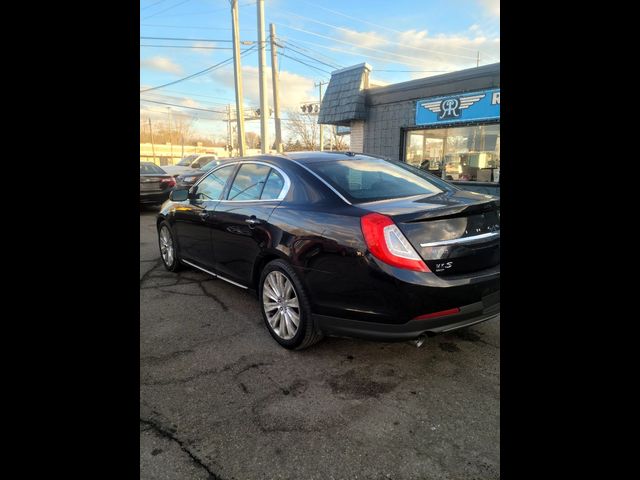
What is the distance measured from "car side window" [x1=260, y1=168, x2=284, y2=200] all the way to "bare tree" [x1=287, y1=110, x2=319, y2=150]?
3725 cm

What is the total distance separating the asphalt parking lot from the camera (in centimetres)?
209

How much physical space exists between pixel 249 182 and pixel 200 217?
0.85 m

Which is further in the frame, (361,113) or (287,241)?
(361,113)

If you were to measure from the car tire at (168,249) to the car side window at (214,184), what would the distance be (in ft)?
2.69

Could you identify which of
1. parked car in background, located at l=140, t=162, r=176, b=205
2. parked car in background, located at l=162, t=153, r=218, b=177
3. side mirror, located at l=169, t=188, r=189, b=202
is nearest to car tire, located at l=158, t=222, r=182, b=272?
side mirror, located at l=169, t=188, r=189, b=202

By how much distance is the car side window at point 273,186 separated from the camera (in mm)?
3548

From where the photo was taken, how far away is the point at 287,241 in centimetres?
316

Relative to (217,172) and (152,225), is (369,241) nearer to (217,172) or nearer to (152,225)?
(217,172)

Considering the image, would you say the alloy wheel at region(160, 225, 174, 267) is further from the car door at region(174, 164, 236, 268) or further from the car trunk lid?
the car trunk lid

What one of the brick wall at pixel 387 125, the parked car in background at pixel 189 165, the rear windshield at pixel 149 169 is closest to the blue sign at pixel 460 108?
the brick wall at pixel 387 125

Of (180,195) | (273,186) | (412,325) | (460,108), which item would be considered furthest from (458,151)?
(412,325)
